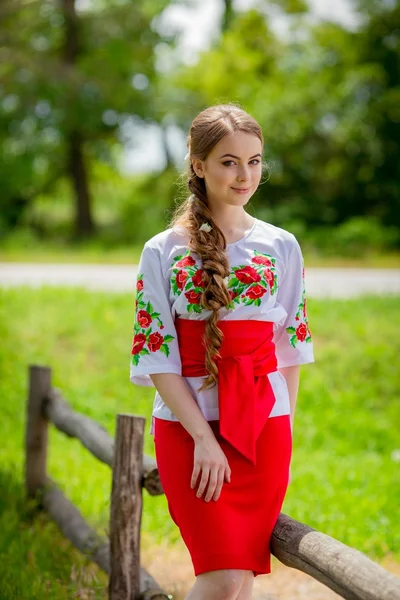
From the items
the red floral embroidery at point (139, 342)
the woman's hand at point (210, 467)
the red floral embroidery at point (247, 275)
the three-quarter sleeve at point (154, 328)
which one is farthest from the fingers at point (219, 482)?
the red floral embroidery at point (247, 275)

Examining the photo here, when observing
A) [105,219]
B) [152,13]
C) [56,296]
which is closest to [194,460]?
[56,296]

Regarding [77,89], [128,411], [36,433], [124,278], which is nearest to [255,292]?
[36,433]

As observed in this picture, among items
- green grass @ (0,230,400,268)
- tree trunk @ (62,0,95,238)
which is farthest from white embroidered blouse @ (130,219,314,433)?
tree trunk @ (62,0,95,238)

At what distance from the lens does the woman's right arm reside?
219 cm

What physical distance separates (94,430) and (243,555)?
216 cm

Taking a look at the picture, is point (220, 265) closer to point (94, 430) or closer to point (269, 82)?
point (94, 430)

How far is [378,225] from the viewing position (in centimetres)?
1631

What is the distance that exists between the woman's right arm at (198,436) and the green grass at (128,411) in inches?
63.5

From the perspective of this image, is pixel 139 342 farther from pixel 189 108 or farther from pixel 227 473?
pixel 189 108

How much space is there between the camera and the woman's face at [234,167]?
230cm

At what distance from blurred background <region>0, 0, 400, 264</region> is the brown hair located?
12.0m

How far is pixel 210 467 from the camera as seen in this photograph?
7.16 feet

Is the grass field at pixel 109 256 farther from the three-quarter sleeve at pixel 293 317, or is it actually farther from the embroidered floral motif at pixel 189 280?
the embroidered floral motif at pixel 189 280

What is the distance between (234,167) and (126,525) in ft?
5.41
